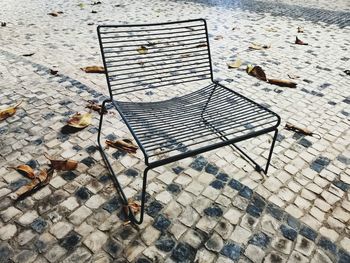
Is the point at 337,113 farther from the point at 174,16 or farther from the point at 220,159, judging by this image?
the point at 174,16

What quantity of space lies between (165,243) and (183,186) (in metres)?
0.60

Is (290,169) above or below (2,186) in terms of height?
below

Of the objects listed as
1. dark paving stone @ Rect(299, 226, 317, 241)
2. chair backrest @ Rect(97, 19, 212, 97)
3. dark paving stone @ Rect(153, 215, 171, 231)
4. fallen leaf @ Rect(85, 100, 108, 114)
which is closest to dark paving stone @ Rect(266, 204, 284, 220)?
dark paving stone @ Rect(299, 226, 317, 241)

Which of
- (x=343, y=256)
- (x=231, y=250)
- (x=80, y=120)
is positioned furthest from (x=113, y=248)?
(x=80, y=120)

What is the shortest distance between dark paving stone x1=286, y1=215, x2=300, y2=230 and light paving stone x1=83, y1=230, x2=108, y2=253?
1344mm

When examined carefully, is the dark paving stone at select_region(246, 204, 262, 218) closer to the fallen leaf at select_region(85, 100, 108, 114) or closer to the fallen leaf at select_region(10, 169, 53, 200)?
the fallen leaf at select_region(10, 169, 53, 200)

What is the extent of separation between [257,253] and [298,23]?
23.0ft

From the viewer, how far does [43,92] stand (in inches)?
157

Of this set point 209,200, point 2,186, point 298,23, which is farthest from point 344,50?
point 2,186

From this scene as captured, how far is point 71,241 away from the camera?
83.1 inches

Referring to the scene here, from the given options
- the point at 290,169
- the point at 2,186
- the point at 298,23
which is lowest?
the point at 298,23

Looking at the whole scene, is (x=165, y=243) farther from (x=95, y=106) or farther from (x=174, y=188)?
(x=95, y=106)

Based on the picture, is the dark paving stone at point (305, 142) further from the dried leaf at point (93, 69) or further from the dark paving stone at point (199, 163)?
the dried leaf at point (93, 69)

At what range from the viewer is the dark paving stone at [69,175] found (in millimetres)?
2648
